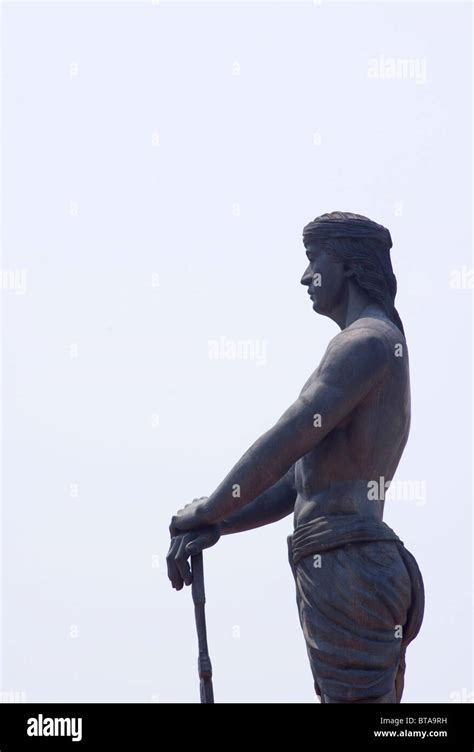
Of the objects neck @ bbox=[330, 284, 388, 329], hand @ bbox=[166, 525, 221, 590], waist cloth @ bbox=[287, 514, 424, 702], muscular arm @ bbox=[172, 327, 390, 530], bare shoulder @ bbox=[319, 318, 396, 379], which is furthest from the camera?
neck @ bbox=[330, 284, 388, 329]

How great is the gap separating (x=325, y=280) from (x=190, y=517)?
190 centimetres

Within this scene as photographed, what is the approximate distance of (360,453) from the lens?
79.4ft

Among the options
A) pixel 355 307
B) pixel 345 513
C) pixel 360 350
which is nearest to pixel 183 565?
pixel 345 513

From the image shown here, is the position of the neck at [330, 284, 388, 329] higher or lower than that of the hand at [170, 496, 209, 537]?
higher

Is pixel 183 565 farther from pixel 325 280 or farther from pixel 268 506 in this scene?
pixel 325 280

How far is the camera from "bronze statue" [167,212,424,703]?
23922 millimetres

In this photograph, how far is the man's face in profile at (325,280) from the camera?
81.5ft

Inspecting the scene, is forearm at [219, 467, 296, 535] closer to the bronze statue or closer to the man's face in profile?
the bronze statue

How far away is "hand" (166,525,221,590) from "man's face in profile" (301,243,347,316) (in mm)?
1740

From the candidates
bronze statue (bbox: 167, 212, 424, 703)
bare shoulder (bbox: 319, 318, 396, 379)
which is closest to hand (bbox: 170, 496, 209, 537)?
bronze statue (bbox: 167, 212, 424, 703)
